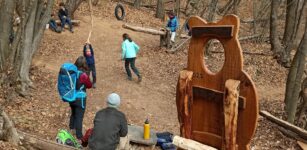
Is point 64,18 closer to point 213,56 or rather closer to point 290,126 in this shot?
point 213,56

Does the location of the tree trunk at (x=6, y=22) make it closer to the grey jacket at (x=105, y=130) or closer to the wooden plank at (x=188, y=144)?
the grey jacket at (x=105, y=130)

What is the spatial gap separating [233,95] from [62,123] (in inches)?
227

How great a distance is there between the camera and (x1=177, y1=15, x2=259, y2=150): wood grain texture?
4512 mm

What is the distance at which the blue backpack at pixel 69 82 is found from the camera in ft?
25.7

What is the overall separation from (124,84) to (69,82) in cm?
574

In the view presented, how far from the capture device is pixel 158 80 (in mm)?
14680

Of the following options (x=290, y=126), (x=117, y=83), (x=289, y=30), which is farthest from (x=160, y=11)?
(x=290, y=126)

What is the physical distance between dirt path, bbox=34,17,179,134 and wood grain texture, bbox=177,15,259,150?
517cm

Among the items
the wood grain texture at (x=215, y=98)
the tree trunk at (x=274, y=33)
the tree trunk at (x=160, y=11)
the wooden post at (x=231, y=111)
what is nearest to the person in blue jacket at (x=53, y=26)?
the tree trunk at (x=160, y=11)

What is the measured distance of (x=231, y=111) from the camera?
4488 millimetres

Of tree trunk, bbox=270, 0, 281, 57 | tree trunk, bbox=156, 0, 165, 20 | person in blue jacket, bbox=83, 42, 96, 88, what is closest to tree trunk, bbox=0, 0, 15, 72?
person in blue jacket, bbox=83, 42, 96, 88

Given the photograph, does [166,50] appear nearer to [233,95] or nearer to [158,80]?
[158,80]

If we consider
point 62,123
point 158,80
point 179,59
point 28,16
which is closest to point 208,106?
point 62,123

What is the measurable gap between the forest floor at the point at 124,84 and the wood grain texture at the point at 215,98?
9.58 feet
